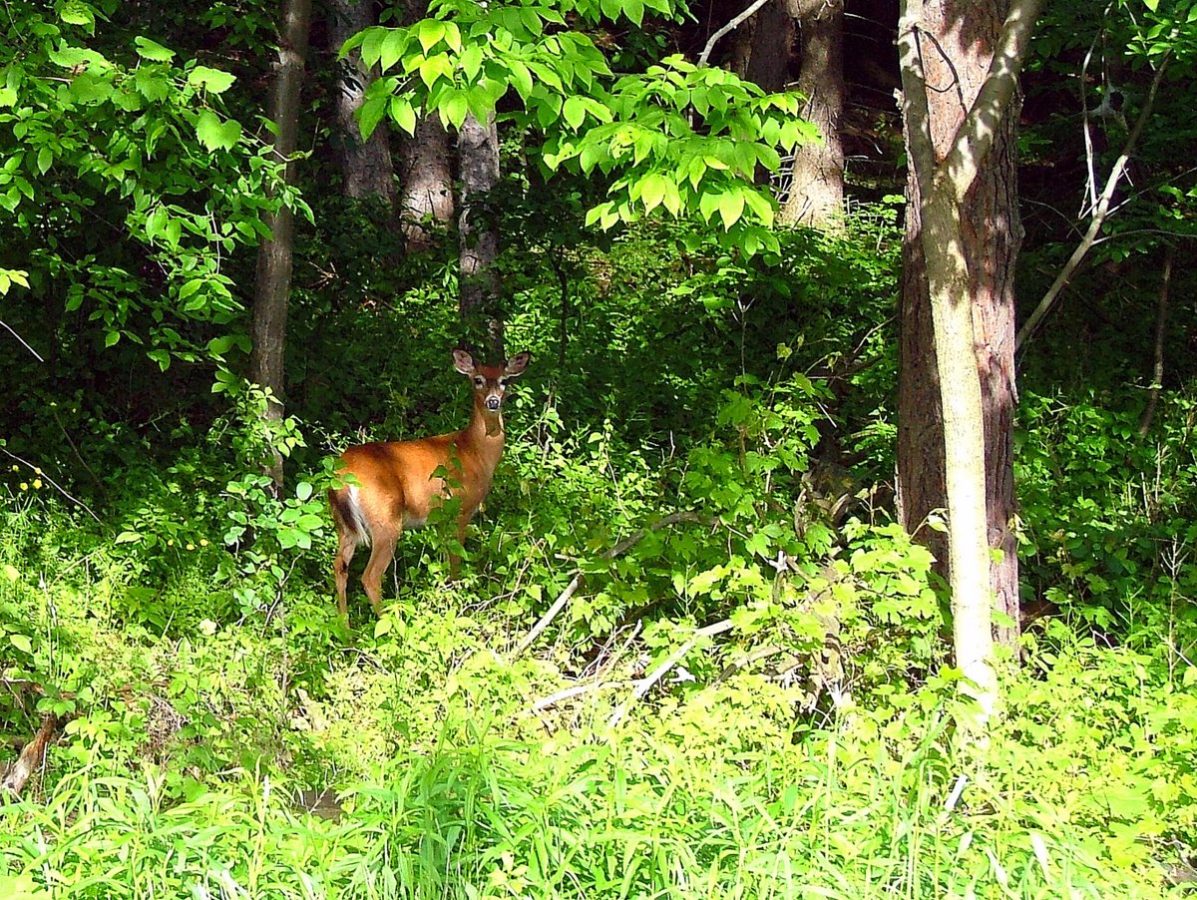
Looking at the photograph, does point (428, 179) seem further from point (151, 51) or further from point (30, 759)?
point (30, 759)

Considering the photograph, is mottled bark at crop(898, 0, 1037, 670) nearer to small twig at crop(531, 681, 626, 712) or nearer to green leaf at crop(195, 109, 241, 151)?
small twig at crop(531, 681, 626, 712)

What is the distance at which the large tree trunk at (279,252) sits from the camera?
7.08 meters

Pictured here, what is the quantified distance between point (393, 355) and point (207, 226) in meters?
4.62

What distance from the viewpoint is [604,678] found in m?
5.62

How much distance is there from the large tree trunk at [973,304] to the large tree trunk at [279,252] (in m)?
3.11

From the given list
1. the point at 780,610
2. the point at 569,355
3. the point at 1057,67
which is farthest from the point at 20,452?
the point at 1057,67

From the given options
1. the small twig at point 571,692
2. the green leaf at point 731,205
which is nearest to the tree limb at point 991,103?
the green leaf at point 731,205

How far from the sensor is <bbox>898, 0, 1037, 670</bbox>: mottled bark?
5.79 meters

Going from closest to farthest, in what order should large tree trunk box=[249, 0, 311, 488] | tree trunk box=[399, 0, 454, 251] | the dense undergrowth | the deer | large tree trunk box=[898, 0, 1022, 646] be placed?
the dense undergrowth
large tree trunk box=[898, 0, 1022, 646]
large tree trunk box=[249, 0, 311, 488]
the deer
tree trunk box=[399, 0, 454, 251]

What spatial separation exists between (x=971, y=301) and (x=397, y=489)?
3535mm

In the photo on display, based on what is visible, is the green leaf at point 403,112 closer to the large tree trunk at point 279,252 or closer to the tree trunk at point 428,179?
the large tree trunk at point 279,252

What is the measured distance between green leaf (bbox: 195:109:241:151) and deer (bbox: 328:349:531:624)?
8.17 feet

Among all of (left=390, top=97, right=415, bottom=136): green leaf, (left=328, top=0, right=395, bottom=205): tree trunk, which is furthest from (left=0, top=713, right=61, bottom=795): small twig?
(left=328, top=0, right=395, bottom=205): tree trunk

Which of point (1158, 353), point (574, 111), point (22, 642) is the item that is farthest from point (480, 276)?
point (574, 111)
